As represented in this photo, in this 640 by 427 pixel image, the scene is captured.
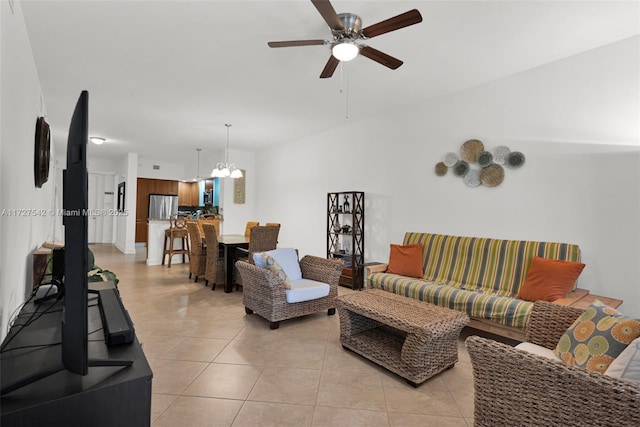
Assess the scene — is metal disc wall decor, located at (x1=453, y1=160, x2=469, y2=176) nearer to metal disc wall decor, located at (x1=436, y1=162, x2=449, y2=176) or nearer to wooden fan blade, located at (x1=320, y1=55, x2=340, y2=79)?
metal disc wall decor, located at (x1=436, y1=162, x2=449, y2=176)

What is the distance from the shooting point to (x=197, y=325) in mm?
3346

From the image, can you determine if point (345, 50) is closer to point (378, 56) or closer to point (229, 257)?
point (378, 56)

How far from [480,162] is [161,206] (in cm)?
900

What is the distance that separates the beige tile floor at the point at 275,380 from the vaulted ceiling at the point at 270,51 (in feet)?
8.74

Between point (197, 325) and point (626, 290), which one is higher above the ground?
point (626, 290)

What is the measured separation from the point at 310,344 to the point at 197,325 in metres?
1.26

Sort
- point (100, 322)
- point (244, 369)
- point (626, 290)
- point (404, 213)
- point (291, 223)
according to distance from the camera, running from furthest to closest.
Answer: point (291, 223)
point (404, 213)
point (626, 290)
point (244, 369)
point (100, 322)

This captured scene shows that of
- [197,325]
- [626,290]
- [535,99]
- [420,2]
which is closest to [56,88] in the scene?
[197,325]

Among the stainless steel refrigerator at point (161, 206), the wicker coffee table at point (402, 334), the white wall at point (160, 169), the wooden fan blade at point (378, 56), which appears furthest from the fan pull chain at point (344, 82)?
the stainless steel refrigerator at point (161, 206)

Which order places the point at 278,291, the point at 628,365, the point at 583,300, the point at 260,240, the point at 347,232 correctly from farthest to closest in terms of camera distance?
the point at 347,232 → the point at 260,240 → the point at 278,291 → the point at 583,300 → the point at 628,365

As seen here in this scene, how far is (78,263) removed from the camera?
896mm

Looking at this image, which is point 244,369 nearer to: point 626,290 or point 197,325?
point 197,325

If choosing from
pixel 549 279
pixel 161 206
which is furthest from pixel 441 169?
pixel 161 206

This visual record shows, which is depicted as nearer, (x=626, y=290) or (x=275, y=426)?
(x=275, y=426)
